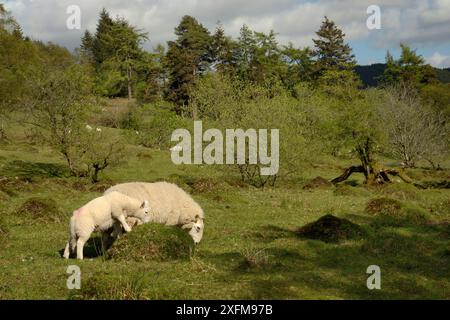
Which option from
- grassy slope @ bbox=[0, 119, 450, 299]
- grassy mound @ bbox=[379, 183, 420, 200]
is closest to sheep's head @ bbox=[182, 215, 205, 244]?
grassy slope @ bbox=[0, 119, 450, 299]

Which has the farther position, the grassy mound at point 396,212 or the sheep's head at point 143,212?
the grassy mound at point 396,212

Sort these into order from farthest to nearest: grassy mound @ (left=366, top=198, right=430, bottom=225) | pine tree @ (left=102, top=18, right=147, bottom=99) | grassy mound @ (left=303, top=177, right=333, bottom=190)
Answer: pine tree @ (left=102, top=18, right=147, bottom=99) → grassy mound @ (left=303, top=177, right=333, bottom=190) → grassy mound @ (left=366, top=198, right=430, bottom=225)

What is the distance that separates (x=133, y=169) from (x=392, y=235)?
106 feet

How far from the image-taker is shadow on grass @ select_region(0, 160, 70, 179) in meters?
41.9

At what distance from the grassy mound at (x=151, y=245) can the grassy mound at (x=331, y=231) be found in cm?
601

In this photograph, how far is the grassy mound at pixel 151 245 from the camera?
1372cm

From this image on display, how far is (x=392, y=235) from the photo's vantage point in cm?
1989

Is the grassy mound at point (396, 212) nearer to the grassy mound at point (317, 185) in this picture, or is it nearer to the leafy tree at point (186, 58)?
the grassy mound at point (317, 185)

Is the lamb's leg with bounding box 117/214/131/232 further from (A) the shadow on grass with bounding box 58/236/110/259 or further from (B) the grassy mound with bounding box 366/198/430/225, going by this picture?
(B) the grassy mound with bounding box 366/198/430/225

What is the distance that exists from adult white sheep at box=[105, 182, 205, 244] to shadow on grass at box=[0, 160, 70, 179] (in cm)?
2642

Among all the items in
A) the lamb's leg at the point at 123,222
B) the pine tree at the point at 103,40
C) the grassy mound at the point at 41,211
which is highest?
the pine tree at the point at 103,40

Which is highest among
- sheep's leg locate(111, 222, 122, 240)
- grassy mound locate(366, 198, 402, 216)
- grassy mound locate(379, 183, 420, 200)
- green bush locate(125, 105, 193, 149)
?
green bush locate(125, 105, 193, 149)

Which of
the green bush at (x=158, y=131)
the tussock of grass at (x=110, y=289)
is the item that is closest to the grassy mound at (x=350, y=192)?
the tussock of grass at (x=110, y=289)
